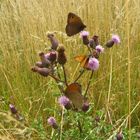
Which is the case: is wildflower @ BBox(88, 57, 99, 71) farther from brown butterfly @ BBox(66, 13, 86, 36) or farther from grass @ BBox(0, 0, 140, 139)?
grass @ BBox(0, 0, 140, 139)

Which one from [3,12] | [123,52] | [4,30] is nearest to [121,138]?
[123,52]

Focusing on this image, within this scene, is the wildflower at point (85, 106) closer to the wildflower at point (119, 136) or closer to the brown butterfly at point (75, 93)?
the brown butterfly at point (75, 93)

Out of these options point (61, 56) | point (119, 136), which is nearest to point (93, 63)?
point (61, 56)

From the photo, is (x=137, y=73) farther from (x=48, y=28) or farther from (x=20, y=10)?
(x=20, y=10)

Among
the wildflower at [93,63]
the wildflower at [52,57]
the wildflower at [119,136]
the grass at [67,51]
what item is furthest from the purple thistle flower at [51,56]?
the grass at [67,51]

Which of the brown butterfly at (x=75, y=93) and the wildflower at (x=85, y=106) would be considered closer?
the brown butterfly at (x=75, y=93)
